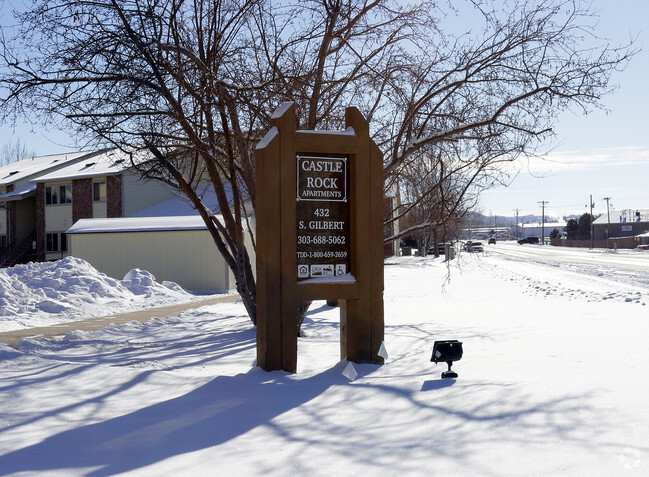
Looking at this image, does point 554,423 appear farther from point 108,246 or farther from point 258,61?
point 108,246

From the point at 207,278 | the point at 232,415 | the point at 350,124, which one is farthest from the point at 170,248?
the point at 232,415

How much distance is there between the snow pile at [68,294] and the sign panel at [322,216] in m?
7.76

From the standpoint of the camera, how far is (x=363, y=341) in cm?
708

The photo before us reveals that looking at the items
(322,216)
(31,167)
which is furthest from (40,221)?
(322,216)

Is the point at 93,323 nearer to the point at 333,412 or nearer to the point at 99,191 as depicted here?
the point at 333,412

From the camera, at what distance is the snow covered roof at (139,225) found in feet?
78.7

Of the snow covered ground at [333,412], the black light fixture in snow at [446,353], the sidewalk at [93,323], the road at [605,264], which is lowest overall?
the sidewalk at [93,323]

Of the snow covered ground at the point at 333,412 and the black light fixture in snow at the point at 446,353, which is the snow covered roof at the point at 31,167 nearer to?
the snow covered ground at the point at 333,412

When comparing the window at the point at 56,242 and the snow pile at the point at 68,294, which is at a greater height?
the window at the point at 56,242

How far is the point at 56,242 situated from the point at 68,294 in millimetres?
21197

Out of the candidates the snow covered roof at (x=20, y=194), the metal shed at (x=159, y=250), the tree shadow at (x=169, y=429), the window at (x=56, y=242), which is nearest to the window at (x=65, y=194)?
the window at (x=56, y=242)

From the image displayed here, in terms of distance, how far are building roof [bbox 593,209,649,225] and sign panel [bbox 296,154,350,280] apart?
378ft

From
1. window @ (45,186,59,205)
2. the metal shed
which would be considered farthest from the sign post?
window @ (45,186,59,205)

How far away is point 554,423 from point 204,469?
2496mm
